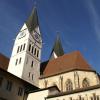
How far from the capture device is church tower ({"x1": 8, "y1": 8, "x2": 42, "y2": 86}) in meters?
33.1

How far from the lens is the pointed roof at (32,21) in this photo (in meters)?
39.2

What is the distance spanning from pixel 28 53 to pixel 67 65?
26.0ft

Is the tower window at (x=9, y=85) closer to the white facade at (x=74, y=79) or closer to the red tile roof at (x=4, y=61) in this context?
the white facade at (x=74, y=79)

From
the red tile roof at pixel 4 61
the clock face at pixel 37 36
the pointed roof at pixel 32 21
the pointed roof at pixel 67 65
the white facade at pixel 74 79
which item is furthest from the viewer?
the pointed roof at pixel 32 21

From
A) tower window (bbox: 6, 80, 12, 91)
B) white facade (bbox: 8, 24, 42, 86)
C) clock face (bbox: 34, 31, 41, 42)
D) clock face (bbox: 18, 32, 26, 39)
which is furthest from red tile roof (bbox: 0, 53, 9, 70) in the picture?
tower window (bbox: 6, 80, 12, 91)

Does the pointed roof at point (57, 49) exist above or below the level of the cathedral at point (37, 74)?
above

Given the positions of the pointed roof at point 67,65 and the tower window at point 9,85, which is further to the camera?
the pointed roof at point 67,65

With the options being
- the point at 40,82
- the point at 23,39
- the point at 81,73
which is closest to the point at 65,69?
the point at 81,73

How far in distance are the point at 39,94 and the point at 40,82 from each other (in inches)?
404

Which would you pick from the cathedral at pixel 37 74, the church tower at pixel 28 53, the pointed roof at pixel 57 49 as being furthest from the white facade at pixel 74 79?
the pointed roof at pixel 57 49

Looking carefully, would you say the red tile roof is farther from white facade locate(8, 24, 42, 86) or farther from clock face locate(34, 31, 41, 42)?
clock face locate(34, 31, 41, 42)

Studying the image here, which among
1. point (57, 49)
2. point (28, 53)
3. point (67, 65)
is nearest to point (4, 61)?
point (28, 53)

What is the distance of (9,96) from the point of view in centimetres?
2359

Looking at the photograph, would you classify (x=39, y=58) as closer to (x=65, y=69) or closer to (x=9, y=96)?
(x=65, y=69)
